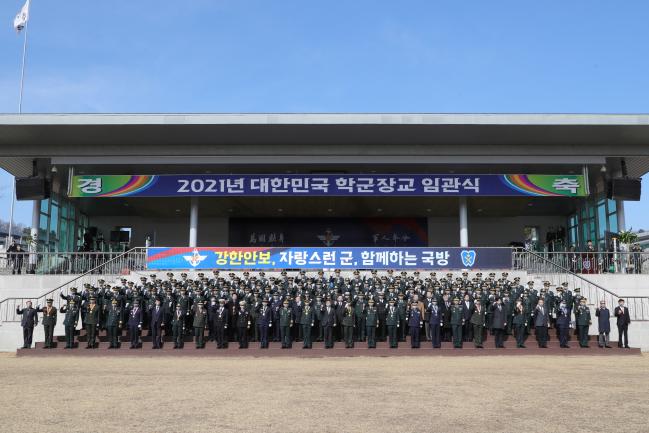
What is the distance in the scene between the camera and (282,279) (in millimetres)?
21406

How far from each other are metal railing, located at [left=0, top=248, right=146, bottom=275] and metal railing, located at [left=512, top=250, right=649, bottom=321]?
1497cm

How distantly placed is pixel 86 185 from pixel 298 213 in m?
12.1

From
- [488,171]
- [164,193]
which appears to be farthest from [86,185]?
[488,171]

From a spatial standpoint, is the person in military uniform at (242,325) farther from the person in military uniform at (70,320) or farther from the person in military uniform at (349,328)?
the person in military uniform at (70,320)

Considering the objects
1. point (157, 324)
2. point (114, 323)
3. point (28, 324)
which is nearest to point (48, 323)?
point (28, 324)

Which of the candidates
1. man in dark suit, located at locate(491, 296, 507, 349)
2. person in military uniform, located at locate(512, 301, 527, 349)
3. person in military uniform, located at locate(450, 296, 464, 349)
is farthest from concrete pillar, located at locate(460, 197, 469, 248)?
person in military uniform, located at locate(450, 296, 464, 349)

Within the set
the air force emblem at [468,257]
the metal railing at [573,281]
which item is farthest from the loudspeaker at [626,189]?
the air force emblem at [468,257]

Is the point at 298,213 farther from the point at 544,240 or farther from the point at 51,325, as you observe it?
the point at 51,325

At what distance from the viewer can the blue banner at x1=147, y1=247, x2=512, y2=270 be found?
2373cm

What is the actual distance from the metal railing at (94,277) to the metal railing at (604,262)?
16.0 m

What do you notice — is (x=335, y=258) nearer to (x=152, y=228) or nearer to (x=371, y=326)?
(x=371, y=326)

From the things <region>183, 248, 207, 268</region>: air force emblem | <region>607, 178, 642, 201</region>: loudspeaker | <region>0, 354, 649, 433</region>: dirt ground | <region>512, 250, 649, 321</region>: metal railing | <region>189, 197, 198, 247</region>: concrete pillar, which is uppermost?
<region>607, 178, 642, 201</region>: loudspeaker

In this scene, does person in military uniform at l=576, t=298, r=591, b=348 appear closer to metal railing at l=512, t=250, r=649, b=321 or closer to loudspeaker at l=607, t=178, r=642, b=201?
metal railing at l=512, t=250, r=649, b=321

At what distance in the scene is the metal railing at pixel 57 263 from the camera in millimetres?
24281
